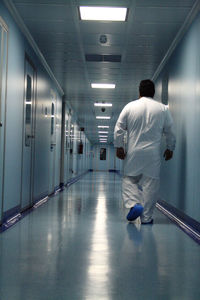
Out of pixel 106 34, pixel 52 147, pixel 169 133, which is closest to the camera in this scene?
pixel 169 133

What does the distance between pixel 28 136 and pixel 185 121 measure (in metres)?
2.34

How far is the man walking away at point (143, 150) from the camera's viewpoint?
4215 mm

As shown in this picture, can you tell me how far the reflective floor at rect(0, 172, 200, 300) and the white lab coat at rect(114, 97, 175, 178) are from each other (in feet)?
2.16

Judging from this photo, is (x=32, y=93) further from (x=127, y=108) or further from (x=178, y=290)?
(x=178, y=290)

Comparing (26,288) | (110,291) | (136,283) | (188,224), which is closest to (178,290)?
(136,283)

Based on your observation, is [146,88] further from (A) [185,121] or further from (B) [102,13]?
(B) [102,13]

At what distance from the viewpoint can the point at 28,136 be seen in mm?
5598

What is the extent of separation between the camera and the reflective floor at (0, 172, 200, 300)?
1876 millimetres

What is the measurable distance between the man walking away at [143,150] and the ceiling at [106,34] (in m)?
1.09

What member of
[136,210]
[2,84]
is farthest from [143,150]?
[2,84]

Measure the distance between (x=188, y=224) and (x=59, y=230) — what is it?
1.55 meters

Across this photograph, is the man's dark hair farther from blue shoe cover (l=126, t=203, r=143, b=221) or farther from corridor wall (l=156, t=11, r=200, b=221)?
blue shoe cover (l=126, t=203, r=143, b=221)

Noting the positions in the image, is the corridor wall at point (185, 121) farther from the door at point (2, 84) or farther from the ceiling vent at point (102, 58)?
the door at point (2, 84)

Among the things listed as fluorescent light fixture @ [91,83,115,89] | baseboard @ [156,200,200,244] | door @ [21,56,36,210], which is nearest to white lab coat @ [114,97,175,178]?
baseboard @ [156,200,200,244]
